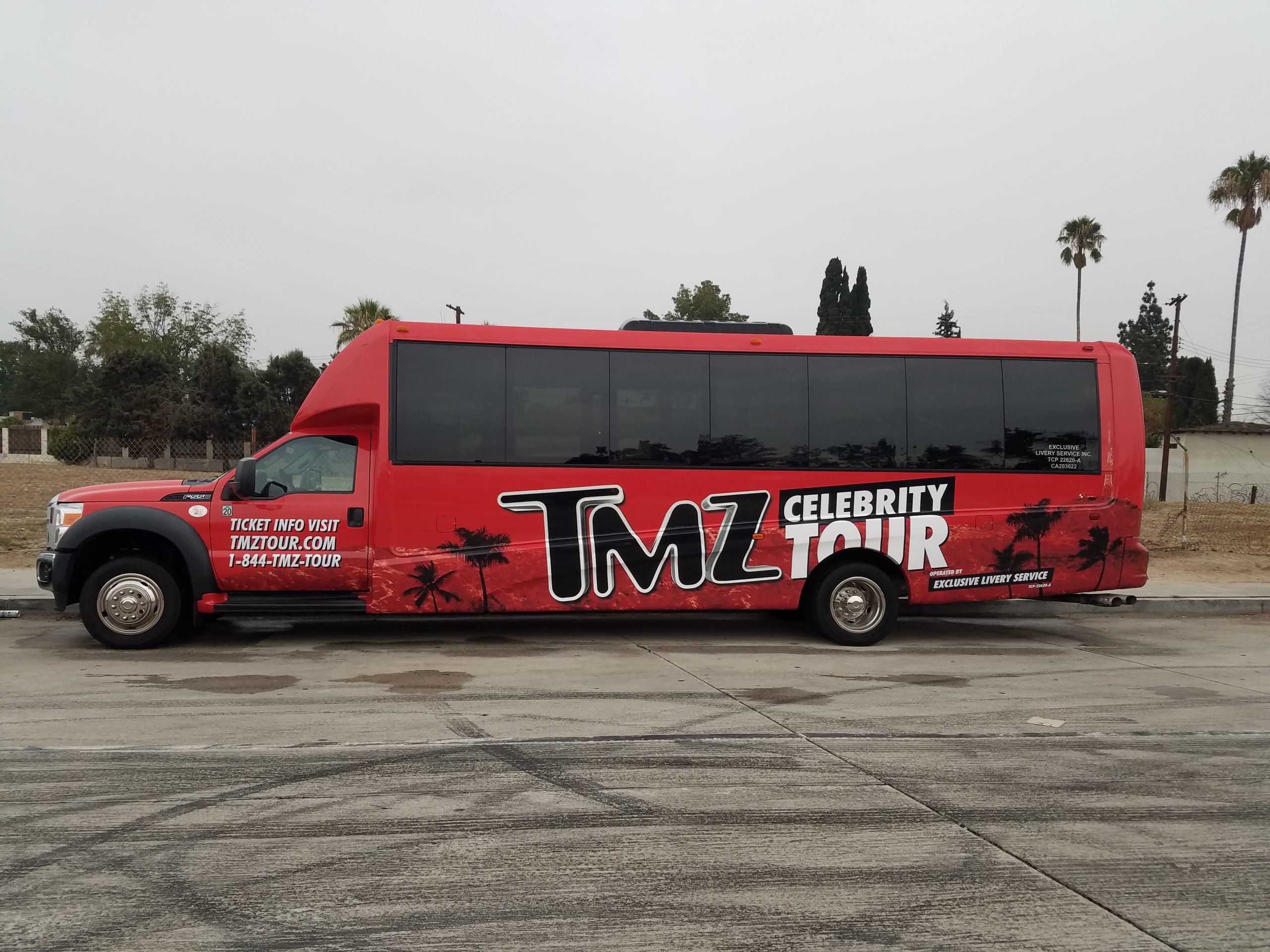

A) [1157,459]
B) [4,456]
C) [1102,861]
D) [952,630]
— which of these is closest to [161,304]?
[4,456]

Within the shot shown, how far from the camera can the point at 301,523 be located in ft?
27.4

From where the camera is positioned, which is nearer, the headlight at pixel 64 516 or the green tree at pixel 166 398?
the headlight at pixel 64 516

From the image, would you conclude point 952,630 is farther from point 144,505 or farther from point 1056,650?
point 144,505

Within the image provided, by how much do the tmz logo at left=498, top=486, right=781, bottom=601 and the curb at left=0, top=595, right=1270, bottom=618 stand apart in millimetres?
3108

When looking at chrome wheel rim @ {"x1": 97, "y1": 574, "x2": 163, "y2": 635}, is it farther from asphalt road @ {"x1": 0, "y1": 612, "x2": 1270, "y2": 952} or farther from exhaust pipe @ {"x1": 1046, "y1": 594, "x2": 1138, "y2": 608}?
exhaust pipe @ {"x1": 1046, "y1": 594, "x2": 1138, "y2": 608}

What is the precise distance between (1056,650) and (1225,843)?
5293 millimetres

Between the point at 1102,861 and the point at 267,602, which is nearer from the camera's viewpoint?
the point at 1102,861

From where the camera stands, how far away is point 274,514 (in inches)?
327

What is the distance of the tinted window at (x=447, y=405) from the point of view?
8.53 metres

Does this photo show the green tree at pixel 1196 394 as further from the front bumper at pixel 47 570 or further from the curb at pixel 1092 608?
the front bumper at pixel 47 570

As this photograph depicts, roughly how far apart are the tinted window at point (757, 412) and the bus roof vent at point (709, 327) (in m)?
0.36

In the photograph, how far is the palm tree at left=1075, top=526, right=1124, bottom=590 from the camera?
29.7 ft

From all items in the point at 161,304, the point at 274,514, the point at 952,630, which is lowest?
the point at 952,630

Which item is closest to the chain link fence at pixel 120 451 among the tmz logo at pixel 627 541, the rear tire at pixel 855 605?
the tmz logo at pixel 627 541
